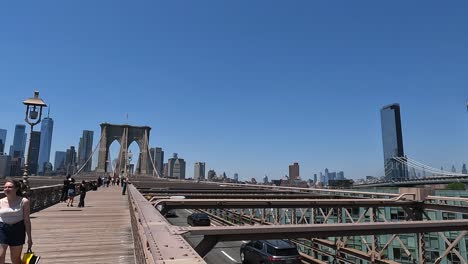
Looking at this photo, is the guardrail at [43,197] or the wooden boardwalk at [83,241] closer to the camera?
the wooden boardwalk at [83,241]

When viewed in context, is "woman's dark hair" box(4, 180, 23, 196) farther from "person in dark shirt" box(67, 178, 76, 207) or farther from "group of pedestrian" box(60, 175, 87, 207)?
"person in dark shirt" box(67, 178, 76, 207)

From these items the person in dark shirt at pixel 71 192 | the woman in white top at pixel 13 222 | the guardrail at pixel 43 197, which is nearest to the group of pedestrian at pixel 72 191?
the person in dark shirt at pixel 71 192

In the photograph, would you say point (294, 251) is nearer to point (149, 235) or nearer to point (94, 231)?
point (94, 231)

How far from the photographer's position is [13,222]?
18.4 feet

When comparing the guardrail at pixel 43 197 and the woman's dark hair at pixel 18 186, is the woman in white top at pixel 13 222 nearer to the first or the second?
the woman's dark hair at pixel 18 186

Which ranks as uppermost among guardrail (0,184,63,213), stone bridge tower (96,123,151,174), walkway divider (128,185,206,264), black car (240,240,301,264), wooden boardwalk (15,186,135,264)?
stone bridge tower (96,123,151,174)

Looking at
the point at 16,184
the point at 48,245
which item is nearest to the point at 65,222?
the point at 48,245

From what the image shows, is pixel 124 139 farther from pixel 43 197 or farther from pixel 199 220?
pixel 43 197

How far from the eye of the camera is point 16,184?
19.1 ft

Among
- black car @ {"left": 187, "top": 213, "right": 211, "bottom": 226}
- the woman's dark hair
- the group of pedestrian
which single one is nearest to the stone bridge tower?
black car @ {"left": 187, "top": 213, "right": 211, "bottom": 226}

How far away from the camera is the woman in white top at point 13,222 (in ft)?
18.2

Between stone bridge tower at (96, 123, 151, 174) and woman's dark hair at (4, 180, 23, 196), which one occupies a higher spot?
stone bridge tower at (96, 123, 151, 174)

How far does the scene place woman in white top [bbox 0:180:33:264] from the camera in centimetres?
555

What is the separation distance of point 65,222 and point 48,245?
4591 mm
